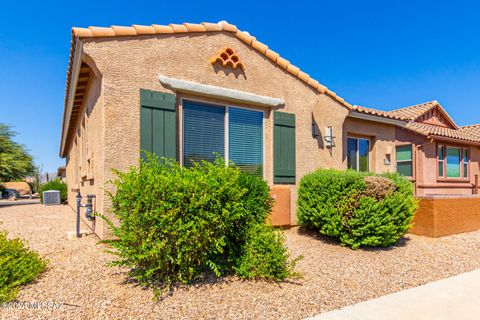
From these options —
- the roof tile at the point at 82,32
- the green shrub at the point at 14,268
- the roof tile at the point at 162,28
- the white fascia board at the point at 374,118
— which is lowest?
the green shrub at the point at 14,268

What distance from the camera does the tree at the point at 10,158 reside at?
18719mm

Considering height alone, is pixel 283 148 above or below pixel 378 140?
below

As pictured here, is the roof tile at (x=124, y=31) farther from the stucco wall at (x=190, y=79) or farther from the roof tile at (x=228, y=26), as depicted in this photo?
the roof tile at (x=228, y=26)

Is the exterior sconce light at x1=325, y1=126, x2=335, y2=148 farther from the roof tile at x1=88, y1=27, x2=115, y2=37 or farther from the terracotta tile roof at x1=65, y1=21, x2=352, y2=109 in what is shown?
the roof tile at x1=88, y1=27, x2=115, y2=37

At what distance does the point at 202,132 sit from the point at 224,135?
1.80 ft

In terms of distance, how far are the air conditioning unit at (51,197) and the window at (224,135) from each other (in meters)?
14.4

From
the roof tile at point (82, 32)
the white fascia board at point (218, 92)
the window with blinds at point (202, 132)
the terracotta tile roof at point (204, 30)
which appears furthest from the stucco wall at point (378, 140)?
the roof tile at point (82, 32)

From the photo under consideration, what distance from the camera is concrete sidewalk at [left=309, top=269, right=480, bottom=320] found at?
335cm

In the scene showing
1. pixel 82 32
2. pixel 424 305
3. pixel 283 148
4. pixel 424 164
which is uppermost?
pixel 82 32

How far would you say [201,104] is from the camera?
6.78 m

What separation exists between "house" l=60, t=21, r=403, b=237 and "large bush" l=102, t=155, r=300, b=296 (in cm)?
201

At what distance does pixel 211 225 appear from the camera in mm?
3768

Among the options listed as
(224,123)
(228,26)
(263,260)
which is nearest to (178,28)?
(228,26)

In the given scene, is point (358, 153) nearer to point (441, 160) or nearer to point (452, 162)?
point (441, 160)
